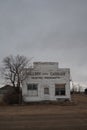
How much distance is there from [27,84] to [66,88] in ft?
20.8

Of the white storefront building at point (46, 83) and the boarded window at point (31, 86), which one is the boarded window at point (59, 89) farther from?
the boarded window at point (31, 86)

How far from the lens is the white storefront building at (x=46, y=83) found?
1715 inches

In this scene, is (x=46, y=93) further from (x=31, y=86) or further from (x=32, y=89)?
(x=31, y=86)

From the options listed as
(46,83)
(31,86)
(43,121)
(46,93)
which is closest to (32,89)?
(31,86)

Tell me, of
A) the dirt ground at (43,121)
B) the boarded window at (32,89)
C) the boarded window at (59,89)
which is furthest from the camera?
the boarded window at (59,89)

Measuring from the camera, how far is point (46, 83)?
1743 inches

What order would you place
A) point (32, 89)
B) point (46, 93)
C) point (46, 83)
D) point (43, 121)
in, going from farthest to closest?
point (46, 83), point (46, 93), point (32, 89), point (43, 121)

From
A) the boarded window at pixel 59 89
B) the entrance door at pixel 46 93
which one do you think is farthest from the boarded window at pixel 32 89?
the boarded window at pixel 59 89

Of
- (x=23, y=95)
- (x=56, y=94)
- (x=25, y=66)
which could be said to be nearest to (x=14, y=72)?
(x=25, y=66)

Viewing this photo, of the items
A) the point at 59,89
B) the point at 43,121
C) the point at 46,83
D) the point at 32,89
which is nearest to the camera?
the point at 43,121

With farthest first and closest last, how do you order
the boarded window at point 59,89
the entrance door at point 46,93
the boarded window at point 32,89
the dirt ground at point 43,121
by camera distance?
1. the boarded window at point 59,89
2. the entrance door at point 46,93
3. the boarded window at point 32,89
4. the dirt ground at point 43,121

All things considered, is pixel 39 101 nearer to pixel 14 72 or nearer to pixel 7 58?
pixel 14 72

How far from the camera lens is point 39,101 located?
43312 millimetres

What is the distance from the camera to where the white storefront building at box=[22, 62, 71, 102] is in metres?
43.6
